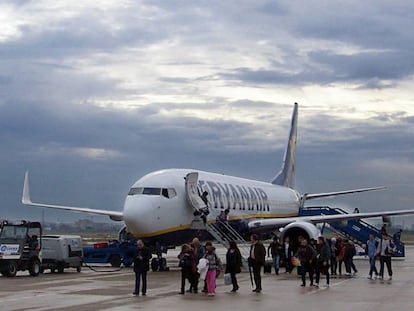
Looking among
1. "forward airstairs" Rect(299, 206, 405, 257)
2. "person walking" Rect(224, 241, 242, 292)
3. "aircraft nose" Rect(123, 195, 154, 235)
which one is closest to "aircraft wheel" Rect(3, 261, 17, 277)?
"aircraft nose" Rect(123, 195, 154, 235)

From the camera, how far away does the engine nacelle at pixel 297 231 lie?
119 ft

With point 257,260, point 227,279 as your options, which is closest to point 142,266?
point 257,260

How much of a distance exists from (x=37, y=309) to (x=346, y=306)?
7.03m

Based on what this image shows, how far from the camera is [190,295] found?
21812mm

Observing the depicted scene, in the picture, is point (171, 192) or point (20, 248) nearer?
point (20, 248)

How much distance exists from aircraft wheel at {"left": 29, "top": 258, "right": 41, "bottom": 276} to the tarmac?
0.88 feet

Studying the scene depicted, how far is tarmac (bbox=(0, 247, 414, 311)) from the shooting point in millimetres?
18703

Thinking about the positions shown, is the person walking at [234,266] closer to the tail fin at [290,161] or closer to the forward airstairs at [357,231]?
the forward airstairs at [357,231]

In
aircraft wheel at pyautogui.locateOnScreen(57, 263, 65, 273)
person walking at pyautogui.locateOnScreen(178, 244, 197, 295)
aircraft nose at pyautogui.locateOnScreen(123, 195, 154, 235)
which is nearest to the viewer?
person walking at pyautogui.locateOnScreen(178, 244, 197, 295)

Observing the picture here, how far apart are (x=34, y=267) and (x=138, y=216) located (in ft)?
14.1

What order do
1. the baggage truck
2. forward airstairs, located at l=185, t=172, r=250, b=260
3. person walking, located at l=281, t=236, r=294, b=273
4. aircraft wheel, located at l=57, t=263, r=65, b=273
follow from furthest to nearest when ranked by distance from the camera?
forward airstairs, located at l=185, t=172, r=250, b=260
person walking, located at l=281, t=236, r=294, b=273
aircraft wheel, located at l=57, t=263, r=65, b=273
the baggage truck

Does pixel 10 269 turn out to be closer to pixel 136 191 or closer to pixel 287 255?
pixel 136 191

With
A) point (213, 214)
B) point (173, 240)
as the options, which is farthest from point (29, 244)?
point (213, 214)

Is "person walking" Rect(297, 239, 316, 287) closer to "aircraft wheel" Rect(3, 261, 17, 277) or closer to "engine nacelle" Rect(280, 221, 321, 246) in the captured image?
"aircraft wheel" Rect(3, 261, 17, 277)
